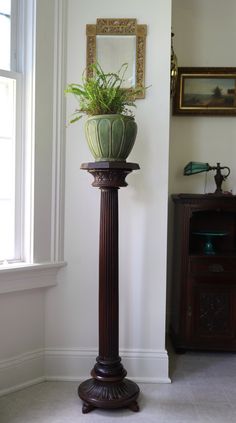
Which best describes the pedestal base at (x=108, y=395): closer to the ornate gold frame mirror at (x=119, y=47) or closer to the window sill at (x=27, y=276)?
the window sill at (x=27, y=276)

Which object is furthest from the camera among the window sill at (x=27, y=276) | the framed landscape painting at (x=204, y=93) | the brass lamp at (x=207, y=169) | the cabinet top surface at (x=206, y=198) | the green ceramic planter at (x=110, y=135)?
the framed landscape painting at (x=204, y=93)

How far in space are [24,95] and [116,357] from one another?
1.60m

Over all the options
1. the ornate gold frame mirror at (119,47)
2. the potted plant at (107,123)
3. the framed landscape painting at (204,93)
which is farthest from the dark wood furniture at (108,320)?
the framed landscape painting at (204,93)

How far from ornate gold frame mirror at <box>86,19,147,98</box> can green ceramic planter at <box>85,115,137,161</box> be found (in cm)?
50

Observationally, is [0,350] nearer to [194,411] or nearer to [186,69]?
[194,411]

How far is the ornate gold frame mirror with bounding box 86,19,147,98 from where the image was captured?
2.27m

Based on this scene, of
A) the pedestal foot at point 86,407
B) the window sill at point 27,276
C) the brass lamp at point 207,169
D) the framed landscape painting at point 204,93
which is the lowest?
the pedestal foot at point 86,407

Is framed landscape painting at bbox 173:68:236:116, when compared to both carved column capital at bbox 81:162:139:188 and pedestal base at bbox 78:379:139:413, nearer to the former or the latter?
carved column capital at bbox 81:162:139:188

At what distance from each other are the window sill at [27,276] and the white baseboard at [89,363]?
0.45 metres

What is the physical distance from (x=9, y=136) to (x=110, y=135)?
2.30 ft

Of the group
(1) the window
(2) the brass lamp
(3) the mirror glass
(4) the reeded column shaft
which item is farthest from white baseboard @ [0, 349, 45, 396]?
(3) the mirror glass

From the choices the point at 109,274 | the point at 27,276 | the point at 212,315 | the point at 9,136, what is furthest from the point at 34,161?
the point at 212,315

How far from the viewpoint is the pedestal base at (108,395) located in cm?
197

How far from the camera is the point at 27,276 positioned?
2199 millimetres
